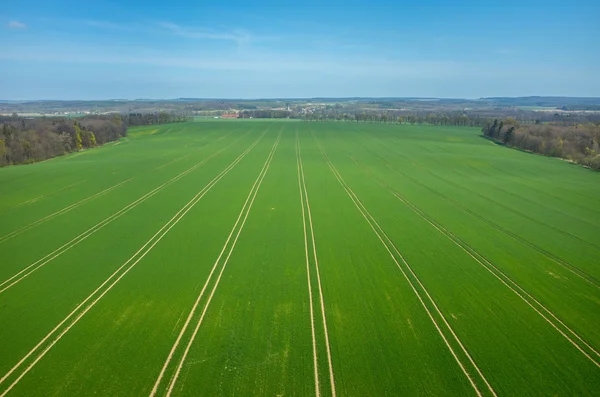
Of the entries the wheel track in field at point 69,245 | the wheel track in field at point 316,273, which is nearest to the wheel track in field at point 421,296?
the wheel track in field at point 316,273

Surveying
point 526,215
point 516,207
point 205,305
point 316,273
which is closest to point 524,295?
point 316,273

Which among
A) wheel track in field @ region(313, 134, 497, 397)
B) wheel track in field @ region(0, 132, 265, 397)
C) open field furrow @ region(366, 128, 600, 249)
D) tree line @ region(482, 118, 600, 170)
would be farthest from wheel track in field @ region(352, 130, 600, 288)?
tree line @ region(482, 118, 600, 170)

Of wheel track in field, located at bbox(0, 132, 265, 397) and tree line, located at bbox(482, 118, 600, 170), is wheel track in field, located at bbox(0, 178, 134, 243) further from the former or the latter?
tree line, located at bbox(482, 118, 600, 170)

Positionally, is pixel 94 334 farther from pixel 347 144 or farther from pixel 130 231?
pixel 347 144

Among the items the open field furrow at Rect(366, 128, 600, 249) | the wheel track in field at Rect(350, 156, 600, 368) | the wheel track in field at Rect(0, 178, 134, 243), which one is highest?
the wheel track in field at Rect(0, 178, 134, 243)

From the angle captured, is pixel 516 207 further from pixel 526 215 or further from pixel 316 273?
pixel 316 273

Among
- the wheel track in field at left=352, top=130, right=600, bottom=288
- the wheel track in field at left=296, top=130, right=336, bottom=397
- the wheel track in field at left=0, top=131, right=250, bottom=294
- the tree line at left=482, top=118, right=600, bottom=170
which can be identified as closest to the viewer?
the wheel track in field at left=296, top=130, right=336, bottom=397

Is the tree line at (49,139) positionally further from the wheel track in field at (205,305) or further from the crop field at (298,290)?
the wheel track in field at (205,305)
